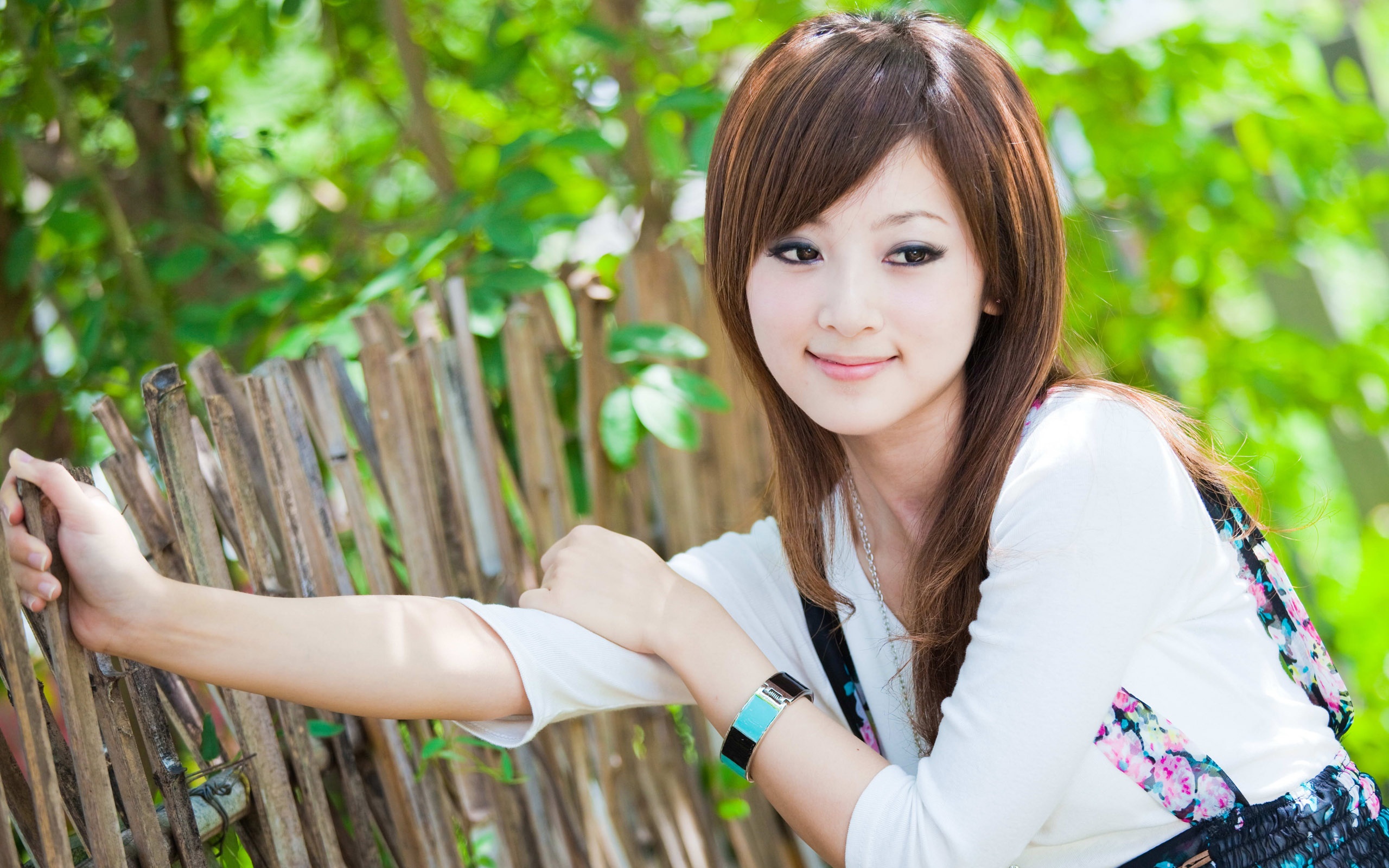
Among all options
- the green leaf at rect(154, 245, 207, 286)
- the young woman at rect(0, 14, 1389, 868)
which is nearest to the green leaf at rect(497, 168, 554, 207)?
the young woman at rect(0, 14, 1389, 868)

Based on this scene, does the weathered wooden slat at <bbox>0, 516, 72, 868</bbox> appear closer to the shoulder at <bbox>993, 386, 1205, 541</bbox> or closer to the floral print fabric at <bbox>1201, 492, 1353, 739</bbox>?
the shoulder at <bbox>993, 386, 1205, 541</bbox>

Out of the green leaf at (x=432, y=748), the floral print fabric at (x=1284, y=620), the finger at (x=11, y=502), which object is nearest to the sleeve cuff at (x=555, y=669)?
the green leaf at (x=432, y=748)

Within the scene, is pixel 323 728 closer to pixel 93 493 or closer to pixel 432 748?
pixel 432 748

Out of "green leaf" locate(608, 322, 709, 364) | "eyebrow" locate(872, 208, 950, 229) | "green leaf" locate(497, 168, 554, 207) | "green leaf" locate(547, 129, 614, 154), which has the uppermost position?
"green leaf" locate(547, 129, 614, 154)

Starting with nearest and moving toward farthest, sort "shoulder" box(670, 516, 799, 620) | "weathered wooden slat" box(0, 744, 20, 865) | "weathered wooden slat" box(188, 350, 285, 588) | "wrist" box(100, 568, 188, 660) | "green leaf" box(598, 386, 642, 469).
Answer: "weathered wooden slat" box(0, 744, 20, 865)
"wrist" box(100, 568, 188, 660)
"weathered wooden slat" box(188, 350, 285, 588)
"shoulder" box(670, 516, 799, 620)
"green leaf" box(598, 386, 642, 469)

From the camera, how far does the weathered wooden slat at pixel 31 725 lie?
0.83 metres

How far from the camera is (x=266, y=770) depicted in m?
1.14

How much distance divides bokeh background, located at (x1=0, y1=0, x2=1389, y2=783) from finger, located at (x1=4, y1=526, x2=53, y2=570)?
0.69 meters

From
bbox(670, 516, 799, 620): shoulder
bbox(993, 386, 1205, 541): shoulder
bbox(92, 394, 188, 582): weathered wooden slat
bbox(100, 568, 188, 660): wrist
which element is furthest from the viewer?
bbox(670, 516, 799, 620): shoulder

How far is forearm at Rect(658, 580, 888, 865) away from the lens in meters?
1.08

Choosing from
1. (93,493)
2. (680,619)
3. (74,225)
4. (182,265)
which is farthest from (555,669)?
(74,225)

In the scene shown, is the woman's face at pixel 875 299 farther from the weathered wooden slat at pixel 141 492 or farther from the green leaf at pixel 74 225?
the green leaf at pixel 74 225

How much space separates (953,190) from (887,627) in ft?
1.77

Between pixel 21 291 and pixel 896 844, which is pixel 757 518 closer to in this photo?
pixel 896 844
